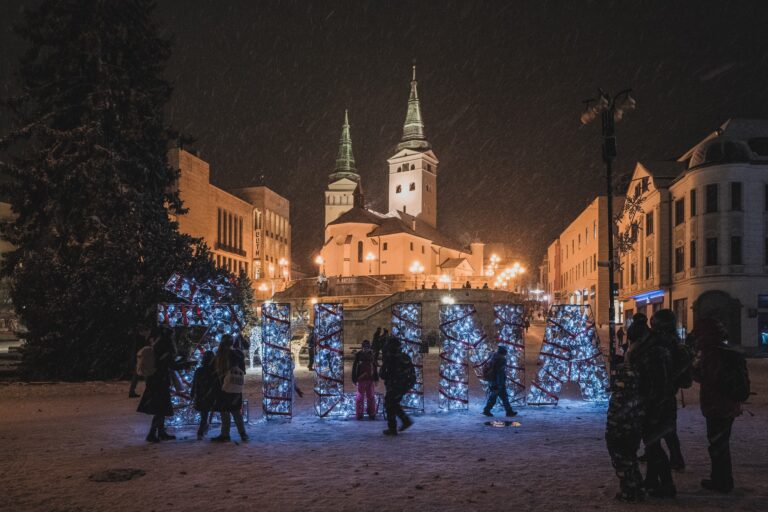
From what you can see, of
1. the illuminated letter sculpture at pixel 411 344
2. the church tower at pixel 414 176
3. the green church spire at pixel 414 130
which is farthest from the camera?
the green church spire at pixel 414 130

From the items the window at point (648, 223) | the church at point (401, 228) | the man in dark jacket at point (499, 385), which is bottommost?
the man in dark jacket at point (499, 385)

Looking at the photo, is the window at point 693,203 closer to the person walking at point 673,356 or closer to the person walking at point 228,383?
the person walking at point 673,356

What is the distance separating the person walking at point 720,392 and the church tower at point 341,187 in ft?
388

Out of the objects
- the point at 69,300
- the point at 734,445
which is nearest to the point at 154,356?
the point at 734,445

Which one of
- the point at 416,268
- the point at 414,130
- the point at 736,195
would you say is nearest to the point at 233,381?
the point at 736,195

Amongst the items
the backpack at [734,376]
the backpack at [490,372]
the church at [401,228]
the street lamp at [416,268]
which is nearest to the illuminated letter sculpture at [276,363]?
the backpack at [490,372]

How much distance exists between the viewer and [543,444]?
33.7ft

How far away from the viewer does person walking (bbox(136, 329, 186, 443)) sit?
417 inches

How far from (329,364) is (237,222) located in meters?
81.3

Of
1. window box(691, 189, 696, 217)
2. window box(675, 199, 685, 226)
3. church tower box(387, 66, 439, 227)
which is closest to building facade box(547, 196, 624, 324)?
window box(675, 199, 685, 226)

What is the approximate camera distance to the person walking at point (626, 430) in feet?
22.2

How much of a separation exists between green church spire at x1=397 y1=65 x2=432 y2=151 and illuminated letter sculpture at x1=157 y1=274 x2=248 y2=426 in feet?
330

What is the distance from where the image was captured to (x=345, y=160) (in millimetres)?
133000

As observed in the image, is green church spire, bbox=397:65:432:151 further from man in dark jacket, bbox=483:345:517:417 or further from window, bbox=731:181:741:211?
man in dark jacket, bbox=483:345:517:417
